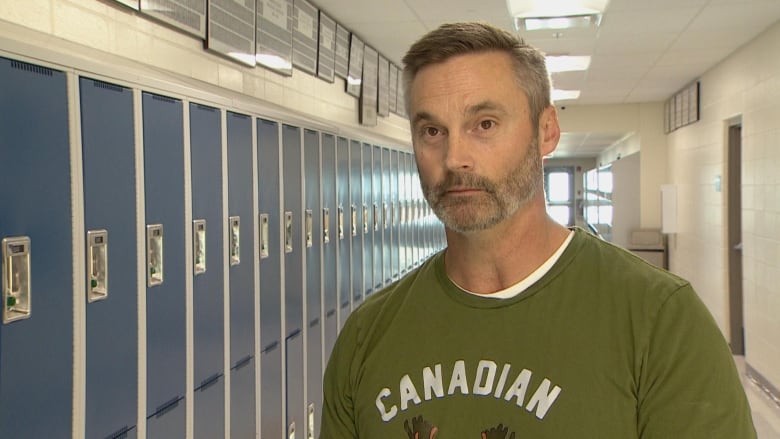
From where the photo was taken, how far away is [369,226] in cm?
513

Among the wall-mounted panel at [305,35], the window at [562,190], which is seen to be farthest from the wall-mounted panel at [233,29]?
the window at [562,190]

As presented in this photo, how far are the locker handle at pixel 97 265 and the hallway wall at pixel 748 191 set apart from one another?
474 cm

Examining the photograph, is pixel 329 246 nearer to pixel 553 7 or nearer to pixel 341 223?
pixel 341 223

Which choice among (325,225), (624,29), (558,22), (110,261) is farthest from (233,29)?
(624,29)

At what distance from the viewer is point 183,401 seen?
2.49 m

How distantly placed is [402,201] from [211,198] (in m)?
3.60

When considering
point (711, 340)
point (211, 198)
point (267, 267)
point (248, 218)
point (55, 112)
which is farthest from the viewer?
point (267, 267)

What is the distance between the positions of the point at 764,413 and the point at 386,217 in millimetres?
3026

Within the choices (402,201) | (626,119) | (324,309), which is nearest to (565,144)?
(626,119)

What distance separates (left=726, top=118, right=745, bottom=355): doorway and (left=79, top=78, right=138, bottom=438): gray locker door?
6.12 m

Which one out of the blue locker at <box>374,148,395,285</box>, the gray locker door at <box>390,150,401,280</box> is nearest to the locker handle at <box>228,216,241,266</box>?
the blue locker at <box>374,148,395,285</box>

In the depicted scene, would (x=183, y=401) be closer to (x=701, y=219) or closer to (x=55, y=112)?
(x=55, y=112)

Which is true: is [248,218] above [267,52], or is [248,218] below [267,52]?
below

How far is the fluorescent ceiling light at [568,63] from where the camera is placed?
6958 mm
